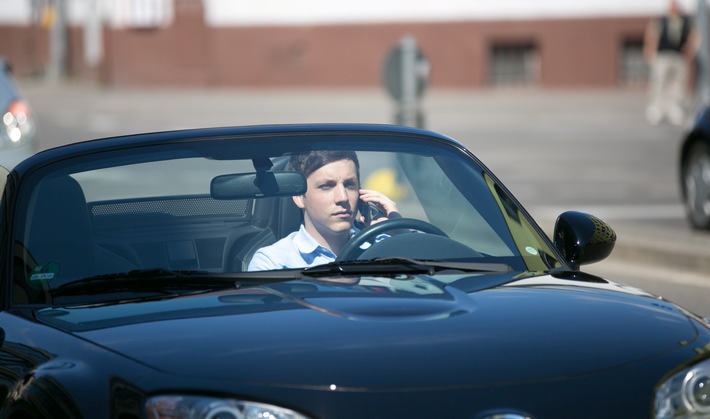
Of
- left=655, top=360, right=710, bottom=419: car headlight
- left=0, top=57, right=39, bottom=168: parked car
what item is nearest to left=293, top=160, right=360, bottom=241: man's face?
left=655, top=360, right=710, bottom=419: car headlight

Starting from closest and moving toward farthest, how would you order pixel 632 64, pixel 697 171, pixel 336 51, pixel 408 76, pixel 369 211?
pixel 369 211 < pixel 697 171 < pixel 408 76 < pixel 632 64 < pixel 336 51

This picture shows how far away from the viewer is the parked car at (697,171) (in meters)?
12.6

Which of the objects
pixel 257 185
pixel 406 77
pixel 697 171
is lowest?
Result: pixel 697 171

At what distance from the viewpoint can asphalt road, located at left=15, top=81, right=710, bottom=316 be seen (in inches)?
432

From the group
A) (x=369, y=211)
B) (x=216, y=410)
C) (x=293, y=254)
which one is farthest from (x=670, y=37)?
(x=216, y=410)

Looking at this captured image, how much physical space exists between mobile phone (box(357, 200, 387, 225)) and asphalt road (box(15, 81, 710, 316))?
4354 millimetres

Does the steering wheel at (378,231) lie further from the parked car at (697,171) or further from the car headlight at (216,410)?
the parked car at (697,171)

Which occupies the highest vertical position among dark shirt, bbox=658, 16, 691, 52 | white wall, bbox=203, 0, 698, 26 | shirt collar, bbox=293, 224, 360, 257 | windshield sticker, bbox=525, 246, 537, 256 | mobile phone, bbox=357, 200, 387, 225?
white wall, bbox=203, 0, 698, 26

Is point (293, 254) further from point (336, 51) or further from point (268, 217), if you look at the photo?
point (336, 51)

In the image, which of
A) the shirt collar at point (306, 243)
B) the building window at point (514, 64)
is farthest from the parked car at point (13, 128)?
the building window at point (514, 64)

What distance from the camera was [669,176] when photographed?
1822 cm

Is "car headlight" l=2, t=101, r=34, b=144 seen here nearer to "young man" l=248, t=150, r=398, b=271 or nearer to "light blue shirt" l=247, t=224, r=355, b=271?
"young man" l=248, t=150, r=398, b=271

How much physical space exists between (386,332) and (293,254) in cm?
105

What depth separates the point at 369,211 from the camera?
488 cm
